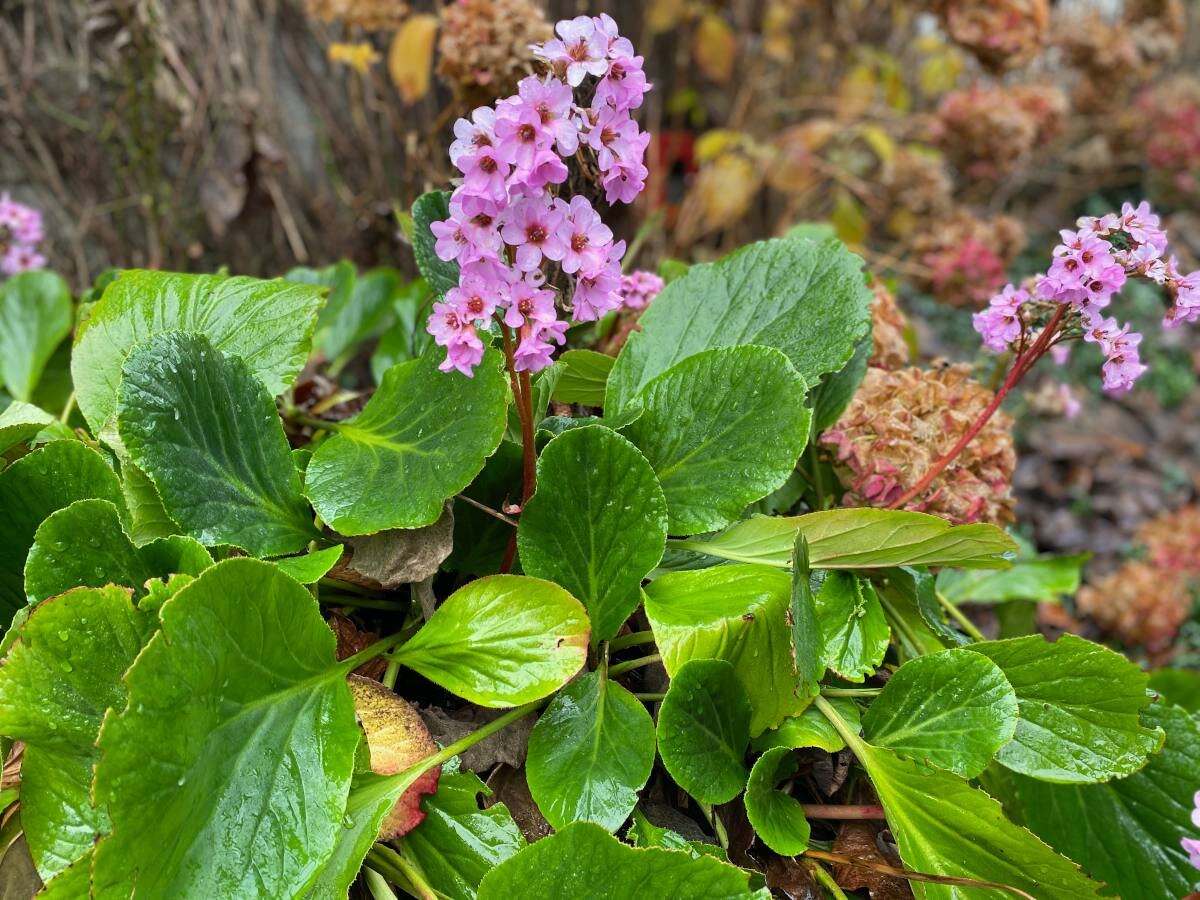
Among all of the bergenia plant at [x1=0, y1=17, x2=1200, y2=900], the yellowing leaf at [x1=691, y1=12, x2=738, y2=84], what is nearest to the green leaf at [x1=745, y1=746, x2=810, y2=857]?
the bergenia plant at [x1=0, y1=17, x2=1200, y2=900]

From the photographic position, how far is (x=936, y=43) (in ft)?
11.3

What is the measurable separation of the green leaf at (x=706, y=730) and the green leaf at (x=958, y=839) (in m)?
0.09


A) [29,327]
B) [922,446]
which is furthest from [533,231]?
[29,327]

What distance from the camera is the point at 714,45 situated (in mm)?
3129

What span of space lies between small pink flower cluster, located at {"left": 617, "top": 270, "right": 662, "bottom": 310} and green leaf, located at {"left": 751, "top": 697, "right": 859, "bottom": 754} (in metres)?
0.39

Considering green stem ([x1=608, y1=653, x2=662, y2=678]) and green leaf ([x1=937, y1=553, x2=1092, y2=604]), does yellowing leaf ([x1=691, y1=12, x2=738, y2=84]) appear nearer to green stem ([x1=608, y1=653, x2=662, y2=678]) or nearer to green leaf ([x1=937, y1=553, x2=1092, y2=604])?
green leaf ([x1=937, y1=553, x2=1092, y2=604])

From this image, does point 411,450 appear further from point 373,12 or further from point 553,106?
point 373,12

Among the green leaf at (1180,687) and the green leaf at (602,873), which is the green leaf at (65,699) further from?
the green leaf at (1180,687)

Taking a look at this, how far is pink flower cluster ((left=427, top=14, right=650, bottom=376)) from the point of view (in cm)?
46

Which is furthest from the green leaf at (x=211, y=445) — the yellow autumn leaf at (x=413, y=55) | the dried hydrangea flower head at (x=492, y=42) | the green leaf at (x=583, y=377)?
the yellow autumn leaf at (x=413, y=55)

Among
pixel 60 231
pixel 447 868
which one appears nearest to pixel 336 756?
pixel 447 868

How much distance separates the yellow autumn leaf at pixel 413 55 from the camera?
2.15 meters

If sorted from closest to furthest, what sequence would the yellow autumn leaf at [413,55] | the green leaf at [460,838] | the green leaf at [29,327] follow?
the green leaf at [460,838], the green leaf at [29,327], the yellow autumn leaf at [413,55]

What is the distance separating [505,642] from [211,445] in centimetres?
23
